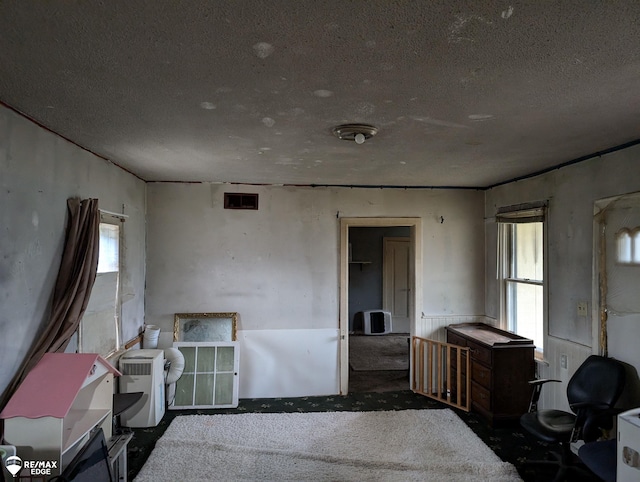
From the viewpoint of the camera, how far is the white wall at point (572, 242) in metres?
3.04

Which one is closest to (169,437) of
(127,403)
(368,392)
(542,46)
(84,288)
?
(127,403)

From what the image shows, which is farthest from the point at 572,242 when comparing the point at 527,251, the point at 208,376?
the point at 208,376

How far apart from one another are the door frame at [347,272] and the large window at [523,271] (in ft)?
3.02

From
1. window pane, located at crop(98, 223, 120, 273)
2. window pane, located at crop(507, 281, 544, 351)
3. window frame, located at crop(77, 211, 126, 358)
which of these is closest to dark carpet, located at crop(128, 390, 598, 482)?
window frame, located at crop(77, 211, 126, 358)

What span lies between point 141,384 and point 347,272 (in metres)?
2.45

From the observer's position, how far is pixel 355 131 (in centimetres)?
249

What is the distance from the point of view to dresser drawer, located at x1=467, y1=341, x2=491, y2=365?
3.97 m

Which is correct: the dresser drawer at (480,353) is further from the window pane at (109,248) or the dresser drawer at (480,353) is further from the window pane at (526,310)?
the window pane at (109,248)

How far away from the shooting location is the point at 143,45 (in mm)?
1482

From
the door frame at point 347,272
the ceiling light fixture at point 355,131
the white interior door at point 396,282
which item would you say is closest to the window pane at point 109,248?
the ceiling light fixture at point 355,131

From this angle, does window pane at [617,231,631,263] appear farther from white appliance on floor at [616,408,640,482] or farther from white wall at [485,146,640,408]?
white appliance on floor at [616,408,640,482]

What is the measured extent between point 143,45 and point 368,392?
14.6 feet

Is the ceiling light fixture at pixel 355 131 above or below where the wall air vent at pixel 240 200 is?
above

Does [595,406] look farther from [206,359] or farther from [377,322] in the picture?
[377,322]
